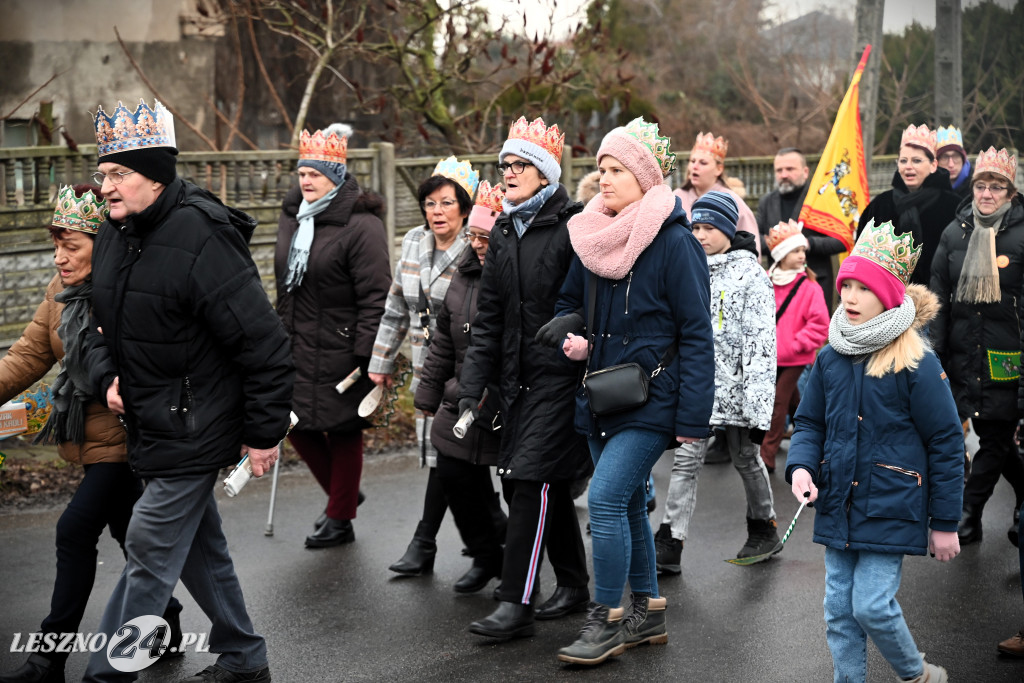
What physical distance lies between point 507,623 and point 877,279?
6.98ft

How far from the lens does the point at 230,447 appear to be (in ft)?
14.7

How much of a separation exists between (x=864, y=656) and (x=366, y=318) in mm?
3295

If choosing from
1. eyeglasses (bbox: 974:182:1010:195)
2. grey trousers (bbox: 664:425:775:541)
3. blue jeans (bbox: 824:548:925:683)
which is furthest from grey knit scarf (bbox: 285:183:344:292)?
eyeglasses (bbox: 974:182:1010:195)

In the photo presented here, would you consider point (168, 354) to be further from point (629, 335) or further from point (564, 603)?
point (564, 603)

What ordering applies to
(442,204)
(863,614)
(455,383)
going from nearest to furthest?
(863,614) < (455,383) < (442,204)

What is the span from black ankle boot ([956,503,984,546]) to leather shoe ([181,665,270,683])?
3.96 m

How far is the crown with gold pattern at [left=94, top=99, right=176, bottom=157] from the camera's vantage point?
4.41m

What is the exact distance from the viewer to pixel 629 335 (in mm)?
4934

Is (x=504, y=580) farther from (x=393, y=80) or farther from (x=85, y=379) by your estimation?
(x=393, y=80)

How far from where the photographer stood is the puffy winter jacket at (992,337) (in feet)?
20.9

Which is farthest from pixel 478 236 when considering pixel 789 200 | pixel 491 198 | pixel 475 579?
pixel 789 200

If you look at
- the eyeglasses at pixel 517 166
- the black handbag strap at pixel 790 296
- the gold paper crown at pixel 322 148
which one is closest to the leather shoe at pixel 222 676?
the eyeglasses at pixel 517 166

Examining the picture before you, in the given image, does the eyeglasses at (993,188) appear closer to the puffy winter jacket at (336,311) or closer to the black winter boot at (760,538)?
the black winter boot at (760,538)

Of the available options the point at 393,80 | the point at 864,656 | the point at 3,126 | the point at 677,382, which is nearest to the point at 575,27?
the point at 393,80
